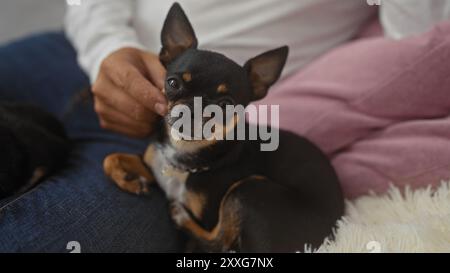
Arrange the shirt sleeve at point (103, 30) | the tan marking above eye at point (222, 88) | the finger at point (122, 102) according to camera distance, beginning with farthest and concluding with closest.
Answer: the shirt sleeve at point (103, 30) < the finger at point (122, 102) < the tan marking above eye at point (222, 88)

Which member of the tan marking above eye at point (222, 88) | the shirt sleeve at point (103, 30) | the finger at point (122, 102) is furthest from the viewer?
the shirt sleeve at point (103, 30)

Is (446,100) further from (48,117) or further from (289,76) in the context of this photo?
(48,117)

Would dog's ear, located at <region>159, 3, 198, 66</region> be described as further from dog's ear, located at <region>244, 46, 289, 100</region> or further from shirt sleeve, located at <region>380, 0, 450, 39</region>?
shirt sleeve, located at <region>380, 0, 450, 39</region>

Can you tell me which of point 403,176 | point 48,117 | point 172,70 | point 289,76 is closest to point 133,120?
point 172,70

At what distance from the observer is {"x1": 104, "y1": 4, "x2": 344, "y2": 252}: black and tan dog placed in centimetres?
80

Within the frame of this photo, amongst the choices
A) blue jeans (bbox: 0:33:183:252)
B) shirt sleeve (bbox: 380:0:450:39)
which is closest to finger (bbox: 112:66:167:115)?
blue jeans (bbox: 0:33:183:252)

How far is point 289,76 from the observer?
121 cm

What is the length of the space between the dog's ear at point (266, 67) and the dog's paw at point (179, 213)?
321mm

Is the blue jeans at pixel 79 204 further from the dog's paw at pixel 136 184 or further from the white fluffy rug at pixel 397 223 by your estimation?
the white fluffy rug at pixel 397 223

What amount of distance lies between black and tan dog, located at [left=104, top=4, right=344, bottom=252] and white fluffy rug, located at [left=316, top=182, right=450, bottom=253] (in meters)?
0.05

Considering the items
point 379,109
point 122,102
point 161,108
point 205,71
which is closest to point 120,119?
point 122,102

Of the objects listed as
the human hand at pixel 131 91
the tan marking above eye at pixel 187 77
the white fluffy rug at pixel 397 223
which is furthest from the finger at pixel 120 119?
the white fluffy rug at pixel 397 223

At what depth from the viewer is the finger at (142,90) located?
0.85 metres
